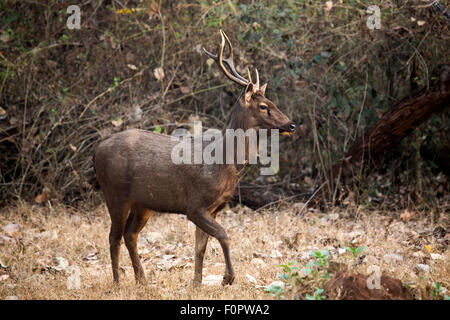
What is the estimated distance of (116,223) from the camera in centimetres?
538

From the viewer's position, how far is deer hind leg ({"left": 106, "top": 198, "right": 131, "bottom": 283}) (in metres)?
5.33

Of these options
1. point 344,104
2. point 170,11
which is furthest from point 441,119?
point 170,11

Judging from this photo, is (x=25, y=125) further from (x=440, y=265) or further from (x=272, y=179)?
(x=440, y=265)

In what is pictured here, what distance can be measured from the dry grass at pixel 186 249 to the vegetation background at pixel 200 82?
1.85 ft

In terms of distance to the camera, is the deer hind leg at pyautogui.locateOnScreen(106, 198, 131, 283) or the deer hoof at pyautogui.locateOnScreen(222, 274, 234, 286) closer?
the deer hoof at pyautogui.locateOnScreen(222, 274, 234, 286)

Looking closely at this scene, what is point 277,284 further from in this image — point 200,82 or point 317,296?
point 200,82

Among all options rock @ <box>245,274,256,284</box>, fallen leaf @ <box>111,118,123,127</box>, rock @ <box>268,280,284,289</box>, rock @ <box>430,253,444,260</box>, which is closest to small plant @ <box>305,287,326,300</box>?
rock @ <box>268,280,284,289</box>

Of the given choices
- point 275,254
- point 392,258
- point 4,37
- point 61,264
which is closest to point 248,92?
point 275,254

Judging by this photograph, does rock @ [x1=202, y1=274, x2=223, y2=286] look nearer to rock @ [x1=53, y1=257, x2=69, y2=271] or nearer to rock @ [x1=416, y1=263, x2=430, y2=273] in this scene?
rock @ [x1=53, y1=257, x2=69, y2=271]

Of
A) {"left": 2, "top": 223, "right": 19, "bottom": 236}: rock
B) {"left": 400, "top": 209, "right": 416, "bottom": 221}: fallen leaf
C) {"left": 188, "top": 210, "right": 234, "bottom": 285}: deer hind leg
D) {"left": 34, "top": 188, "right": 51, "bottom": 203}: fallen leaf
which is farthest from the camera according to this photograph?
{"left": 34, "top": 188, "right": 51, "bottom": 203}: fallen leaf

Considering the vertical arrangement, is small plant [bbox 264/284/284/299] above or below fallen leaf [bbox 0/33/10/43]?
below

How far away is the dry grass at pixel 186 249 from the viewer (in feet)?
16.5

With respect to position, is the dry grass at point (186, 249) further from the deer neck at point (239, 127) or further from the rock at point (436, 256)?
the deer neck at point (239, 127)
